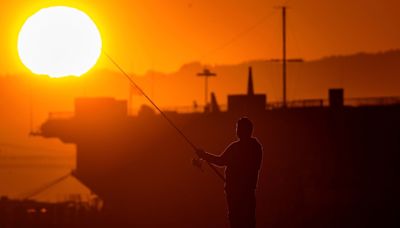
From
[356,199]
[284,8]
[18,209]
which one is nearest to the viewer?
[356,199]

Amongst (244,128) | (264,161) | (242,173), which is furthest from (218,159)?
(264,161)

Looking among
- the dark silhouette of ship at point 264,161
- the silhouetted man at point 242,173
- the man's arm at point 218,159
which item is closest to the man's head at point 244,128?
the silhouetted man at point 242,173

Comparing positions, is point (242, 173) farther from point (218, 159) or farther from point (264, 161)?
point (264, 161)

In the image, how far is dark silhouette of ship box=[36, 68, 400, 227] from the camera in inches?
2918

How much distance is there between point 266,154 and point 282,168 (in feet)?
6.13

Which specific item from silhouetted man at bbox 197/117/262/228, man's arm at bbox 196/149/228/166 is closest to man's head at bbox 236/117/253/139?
silhouetted man at bbox 197/117/262/228

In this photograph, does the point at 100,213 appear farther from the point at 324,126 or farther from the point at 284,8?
the point at 284,8

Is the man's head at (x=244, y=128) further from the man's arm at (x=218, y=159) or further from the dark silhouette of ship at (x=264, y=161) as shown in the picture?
the dark silhouette of ship at (x=264, y=161)

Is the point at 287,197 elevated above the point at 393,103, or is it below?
below

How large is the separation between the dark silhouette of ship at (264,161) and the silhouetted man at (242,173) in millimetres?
46759

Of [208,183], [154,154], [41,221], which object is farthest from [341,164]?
[41,221]

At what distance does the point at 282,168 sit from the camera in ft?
254

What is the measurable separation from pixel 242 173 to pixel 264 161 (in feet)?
184

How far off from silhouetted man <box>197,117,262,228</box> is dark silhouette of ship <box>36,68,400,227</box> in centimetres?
4676
